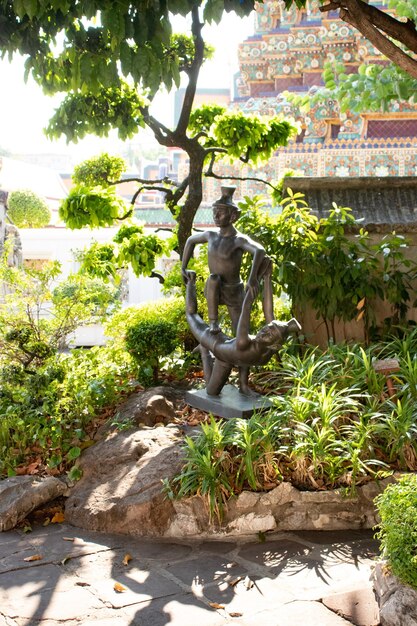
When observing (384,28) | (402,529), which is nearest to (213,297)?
(384,28)

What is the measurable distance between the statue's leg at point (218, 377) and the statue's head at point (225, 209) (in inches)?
38.2

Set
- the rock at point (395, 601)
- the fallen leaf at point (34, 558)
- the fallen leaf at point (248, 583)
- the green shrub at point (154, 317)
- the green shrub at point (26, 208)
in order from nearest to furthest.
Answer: the rock at point (395, 601) < the fallen leaf at point (248, 583) < the fallen leaf at point (34, 558) < the green shrub at point (154, 317) < the green shrub at point (26, 208)

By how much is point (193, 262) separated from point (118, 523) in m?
3.10

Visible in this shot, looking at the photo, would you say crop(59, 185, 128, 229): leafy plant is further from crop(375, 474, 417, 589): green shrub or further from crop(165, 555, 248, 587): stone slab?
crop(375, 474, 417, 589): green shrub

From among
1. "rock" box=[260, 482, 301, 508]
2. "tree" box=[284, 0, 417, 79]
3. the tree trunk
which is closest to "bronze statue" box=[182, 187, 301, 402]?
"rock" box=[260, 482, 301, 508]

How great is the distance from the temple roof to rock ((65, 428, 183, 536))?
2961 mm

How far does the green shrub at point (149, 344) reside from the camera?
6.10 metres

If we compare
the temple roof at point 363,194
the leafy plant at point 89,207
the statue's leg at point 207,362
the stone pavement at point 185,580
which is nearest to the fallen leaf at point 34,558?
the stone pavement at point 185,580

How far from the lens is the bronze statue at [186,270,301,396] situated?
489 cm

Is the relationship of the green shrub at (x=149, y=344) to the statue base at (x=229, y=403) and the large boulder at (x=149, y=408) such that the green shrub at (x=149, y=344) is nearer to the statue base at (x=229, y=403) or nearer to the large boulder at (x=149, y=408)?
the large boulder at (x=149, y=408)

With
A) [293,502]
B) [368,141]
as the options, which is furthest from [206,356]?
[368,141]

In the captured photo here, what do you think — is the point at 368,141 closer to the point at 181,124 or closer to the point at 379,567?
the point at 181,124

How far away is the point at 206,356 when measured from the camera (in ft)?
18.2

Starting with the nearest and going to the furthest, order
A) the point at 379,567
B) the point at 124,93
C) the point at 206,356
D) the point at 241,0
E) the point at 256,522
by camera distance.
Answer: the point at 379,567, the point at 241,0, the point at 256,522, the point at 206,356, the point at 124,93
